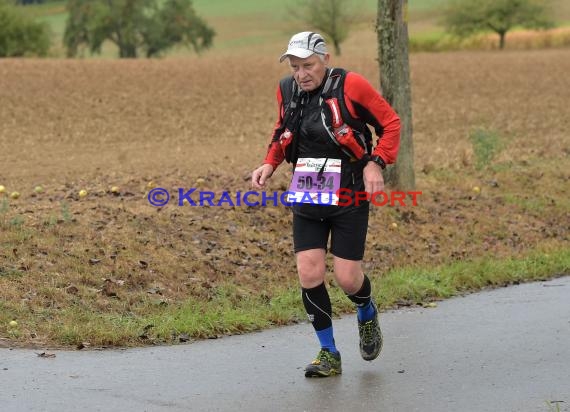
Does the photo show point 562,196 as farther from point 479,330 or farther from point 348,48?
point 348,48

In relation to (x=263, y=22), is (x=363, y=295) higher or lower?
lower

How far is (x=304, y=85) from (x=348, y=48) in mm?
83843

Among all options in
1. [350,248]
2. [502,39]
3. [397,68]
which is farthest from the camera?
[502,39]

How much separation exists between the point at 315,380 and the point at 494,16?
80497 millimetres

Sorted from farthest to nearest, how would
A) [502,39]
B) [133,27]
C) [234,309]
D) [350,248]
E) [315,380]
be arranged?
[133,27] < [502,39] < [234,309] < [350,248] < [315,380]

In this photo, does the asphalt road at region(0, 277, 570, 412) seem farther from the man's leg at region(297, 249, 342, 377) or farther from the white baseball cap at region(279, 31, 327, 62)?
the white baseball cap at region(279, 31, 327, 62)

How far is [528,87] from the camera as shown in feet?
127

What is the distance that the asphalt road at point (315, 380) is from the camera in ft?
20.2

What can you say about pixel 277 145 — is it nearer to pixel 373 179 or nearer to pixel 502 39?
pixel 373 179

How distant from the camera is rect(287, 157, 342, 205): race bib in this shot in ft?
22.3

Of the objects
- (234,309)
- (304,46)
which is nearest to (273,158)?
(304,46)

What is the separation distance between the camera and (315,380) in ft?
22.2

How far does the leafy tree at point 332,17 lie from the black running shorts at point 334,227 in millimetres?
78053

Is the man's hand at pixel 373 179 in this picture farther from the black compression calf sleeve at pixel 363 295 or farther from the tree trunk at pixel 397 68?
the tree trunk at pixel 397 68
